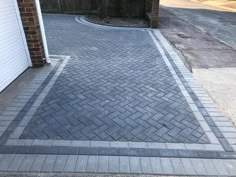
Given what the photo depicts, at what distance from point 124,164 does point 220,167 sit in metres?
1.16

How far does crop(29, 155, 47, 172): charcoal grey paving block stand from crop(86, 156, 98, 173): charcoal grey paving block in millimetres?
561

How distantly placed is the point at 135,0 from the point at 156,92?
9.07 metres

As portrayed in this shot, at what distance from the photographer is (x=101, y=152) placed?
9.07 ft

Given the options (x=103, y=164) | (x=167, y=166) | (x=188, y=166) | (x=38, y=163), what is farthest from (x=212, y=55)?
(x=38, y=163)

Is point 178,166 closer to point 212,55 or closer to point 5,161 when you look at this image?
point 5,161

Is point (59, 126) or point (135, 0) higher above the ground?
point (135, 0)

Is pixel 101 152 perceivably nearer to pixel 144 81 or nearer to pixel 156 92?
pixel 156 92

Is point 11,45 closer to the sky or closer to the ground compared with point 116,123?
closer to the sky

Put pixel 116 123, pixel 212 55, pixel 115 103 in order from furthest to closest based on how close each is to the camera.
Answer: pixel 212 55
pixel 115 103
pixel 116 123

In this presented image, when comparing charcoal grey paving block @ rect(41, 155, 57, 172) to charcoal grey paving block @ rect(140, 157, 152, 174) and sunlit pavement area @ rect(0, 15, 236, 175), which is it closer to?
sunlit pavement area @ rect(0, 15, 236, 175)

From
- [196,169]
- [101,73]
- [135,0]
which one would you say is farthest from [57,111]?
[135,0]

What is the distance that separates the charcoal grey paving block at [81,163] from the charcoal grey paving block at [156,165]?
0.82 meters

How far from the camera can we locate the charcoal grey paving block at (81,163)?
2508 millimetres

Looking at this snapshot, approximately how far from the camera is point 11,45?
14.9 feet
